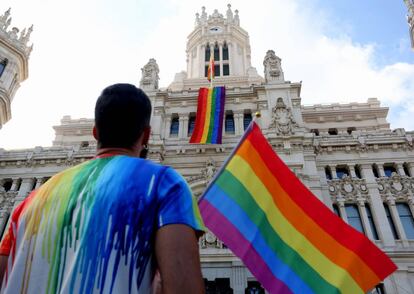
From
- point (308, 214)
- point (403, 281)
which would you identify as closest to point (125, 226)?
point (308, 214)

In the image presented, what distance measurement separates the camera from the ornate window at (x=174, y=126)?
22.6 metres

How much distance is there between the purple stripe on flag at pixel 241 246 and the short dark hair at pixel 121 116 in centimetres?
471

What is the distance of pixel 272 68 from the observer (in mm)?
24688

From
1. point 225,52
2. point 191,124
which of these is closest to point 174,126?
point 191,124

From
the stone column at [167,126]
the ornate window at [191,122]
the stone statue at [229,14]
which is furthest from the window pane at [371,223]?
the stone statue at [229,14]

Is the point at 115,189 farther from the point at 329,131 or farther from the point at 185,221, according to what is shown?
the point at 329,131

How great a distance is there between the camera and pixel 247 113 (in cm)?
2319

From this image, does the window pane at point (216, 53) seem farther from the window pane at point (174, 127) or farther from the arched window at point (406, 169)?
the arched window at point (406, 169)

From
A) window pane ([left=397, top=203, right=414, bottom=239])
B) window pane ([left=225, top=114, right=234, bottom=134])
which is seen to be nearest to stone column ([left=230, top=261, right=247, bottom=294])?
window pane ([left=397, top=203, right=414, bottom=239])

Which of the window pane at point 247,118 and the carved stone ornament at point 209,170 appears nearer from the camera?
the carved stone ornament at point 209,170

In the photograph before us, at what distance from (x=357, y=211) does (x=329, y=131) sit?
1222cm

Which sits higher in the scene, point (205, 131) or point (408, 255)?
point (205, 131)

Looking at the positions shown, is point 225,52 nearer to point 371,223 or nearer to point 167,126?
point 167,126

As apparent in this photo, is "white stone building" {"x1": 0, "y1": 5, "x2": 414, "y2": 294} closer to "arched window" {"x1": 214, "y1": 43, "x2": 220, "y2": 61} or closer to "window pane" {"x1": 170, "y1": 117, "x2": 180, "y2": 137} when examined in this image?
"window pane" {"x1": 170, "y1": 117, "x2": 180, "y2": 137}
